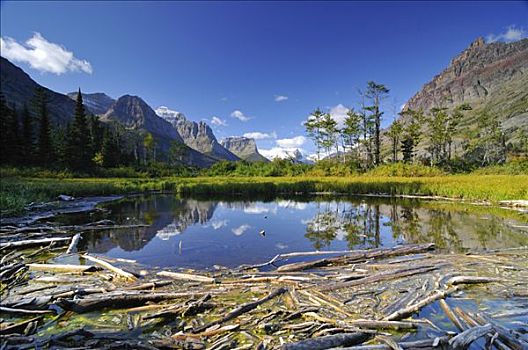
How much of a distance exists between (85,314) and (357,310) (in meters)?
4.58

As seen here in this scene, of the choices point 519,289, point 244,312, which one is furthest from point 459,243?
point 244,312

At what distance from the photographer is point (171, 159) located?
320ft

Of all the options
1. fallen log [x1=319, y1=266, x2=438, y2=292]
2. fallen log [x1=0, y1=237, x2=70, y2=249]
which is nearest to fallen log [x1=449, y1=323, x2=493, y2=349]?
fallen log [x1=319, y1=266, x2=438, y2=292]

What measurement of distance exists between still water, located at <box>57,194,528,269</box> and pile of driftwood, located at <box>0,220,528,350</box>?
84.9 inches

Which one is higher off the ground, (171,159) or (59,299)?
(171,159)

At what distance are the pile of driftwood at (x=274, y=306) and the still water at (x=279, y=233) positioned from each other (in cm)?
216

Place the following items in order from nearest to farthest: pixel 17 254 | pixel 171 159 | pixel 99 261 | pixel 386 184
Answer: pixel 99 261 → pixel 17 254 → pixel 386 184 → pixel 171 159

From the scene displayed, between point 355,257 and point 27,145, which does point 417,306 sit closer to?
point 355,257

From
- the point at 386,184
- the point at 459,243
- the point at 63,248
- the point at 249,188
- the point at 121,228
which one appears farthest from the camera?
the point at 249,188

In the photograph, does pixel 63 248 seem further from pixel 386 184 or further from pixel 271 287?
pixel 386 184

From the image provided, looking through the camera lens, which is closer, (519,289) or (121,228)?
(519,289)

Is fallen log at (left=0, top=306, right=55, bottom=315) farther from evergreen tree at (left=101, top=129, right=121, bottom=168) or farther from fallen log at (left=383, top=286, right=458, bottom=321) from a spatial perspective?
evergreen tree at (left=101, top=129, right=121, bottom=168)

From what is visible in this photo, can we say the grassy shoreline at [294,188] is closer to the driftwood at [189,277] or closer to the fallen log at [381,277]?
the driftwood at [189,277]

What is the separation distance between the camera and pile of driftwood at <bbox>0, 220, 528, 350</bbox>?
12.5 feet
